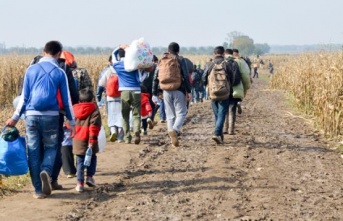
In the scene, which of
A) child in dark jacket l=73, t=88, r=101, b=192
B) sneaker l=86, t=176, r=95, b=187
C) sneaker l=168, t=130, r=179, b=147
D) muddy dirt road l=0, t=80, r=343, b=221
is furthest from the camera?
sneaker l=168, t=130, r=179, b=147

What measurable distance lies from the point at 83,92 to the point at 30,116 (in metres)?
0.98

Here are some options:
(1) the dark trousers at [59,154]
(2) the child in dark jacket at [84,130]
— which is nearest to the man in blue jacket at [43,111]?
(1) the dark trousers at [59,154]

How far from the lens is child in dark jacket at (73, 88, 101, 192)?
819 centimetres

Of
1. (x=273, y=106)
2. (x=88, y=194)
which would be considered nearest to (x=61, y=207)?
(x=88, y=194)

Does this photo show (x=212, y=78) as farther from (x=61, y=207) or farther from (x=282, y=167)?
(x=61, y=207)

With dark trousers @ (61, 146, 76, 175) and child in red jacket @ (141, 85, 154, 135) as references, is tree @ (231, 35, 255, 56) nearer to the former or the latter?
child in red jacket @ (141, 85, 154, 135)

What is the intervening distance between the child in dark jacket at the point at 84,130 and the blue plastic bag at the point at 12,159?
750 millimetres

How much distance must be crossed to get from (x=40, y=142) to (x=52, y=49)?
122 cm

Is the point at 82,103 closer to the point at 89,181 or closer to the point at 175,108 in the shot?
the point at 89,181

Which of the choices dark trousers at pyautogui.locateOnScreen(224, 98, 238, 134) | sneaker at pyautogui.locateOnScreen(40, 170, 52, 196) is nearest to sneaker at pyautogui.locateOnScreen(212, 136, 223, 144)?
dark trousers at pyautogui.locateOnScreen(224, 98, 238, 134)

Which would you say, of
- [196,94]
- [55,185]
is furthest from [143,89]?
[196,94]

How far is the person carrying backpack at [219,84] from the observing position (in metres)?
12.3

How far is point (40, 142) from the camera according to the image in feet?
25.8

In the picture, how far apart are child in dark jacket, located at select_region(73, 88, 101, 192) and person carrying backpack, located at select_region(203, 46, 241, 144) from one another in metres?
4.44
